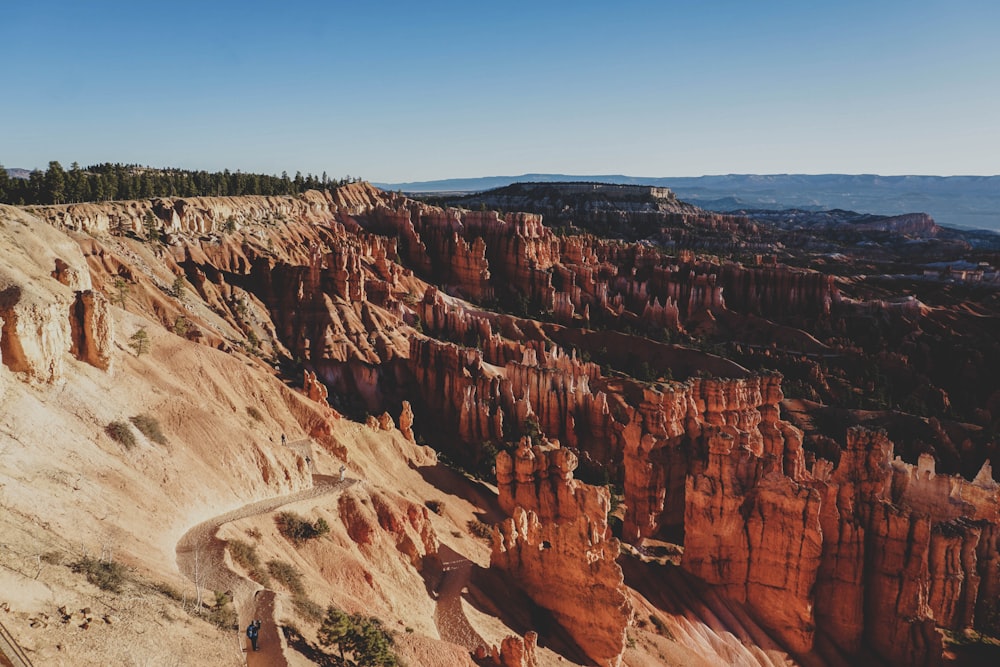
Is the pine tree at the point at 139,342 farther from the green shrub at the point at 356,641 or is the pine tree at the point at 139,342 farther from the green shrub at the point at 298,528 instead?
the green shrub at the point at 356,641

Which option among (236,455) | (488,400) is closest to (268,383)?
(236,455)

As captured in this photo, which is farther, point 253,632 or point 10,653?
point 253,632

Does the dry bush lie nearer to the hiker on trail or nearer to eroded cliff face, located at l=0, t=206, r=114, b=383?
eroded cliff face, located at l=0, t=206, r=114, b=383

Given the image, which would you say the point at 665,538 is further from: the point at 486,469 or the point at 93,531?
the point at 93,531

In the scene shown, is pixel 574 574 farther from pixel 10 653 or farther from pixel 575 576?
pixel 10 653

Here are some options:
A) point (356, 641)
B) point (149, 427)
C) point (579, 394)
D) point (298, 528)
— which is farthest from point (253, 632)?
point (579, 394)

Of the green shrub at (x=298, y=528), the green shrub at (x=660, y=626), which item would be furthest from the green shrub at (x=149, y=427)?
the green shrub at (x=660, y=626)
